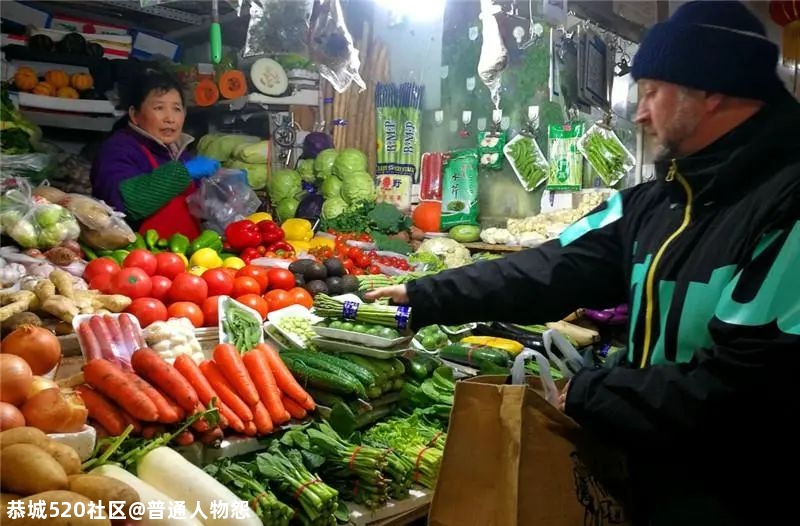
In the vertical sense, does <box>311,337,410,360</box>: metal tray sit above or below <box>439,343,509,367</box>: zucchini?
above

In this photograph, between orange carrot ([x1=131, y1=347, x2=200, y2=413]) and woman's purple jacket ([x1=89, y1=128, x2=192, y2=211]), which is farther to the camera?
woman's purple jacket ([x1=89, y1=128, x2=192, y2=211])

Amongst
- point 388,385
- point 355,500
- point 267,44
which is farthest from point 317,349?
point 267,44

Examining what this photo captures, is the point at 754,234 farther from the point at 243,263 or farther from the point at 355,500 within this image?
the point at 243,263

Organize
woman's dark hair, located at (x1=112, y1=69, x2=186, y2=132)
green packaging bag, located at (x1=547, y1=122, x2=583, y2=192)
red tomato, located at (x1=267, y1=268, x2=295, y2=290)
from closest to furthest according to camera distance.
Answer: red tomato, located at (x1=267, y1=268, x2=295, y2=290) < woman's dark hair, located at (x1=112, y1=69, x2=186, y2=132) < green packaging bag, located at (x1=547, y1=122, x2=583, y2=192)

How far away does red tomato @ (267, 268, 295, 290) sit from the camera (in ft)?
11.4

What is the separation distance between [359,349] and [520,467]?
3.65 feet

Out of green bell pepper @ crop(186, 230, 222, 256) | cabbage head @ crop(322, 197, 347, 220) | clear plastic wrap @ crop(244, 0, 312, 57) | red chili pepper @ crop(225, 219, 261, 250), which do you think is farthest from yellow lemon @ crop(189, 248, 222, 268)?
cabbage head @ crop(322, 197, 347, 220)

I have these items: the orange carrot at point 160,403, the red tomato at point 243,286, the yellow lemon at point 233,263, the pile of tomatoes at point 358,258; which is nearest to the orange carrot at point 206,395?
the orange carrot at point 160,403

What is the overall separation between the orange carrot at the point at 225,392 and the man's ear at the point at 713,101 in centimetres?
175

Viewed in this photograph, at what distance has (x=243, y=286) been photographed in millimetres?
3268

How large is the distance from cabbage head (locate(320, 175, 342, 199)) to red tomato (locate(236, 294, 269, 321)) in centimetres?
263

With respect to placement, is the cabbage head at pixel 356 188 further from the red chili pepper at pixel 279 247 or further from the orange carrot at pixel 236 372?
the orange carrot at pixel 236 372

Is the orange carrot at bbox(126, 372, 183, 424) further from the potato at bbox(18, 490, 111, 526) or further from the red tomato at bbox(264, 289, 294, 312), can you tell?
the red tomato at bbox(264, 289, 294, 312)

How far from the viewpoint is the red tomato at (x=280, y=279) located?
11.4ft
